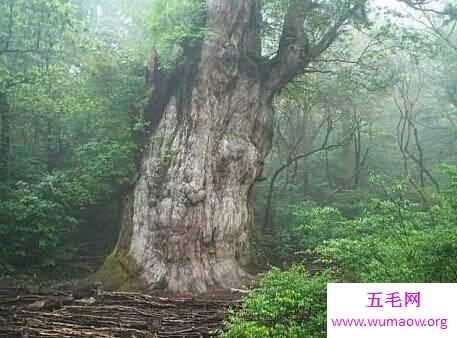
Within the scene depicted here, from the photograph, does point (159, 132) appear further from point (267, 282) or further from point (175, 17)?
point (267, 282)

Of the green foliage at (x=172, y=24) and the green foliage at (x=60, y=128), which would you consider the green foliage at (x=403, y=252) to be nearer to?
the green foliage at (x=172, y=24)

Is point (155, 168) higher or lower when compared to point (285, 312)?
higher

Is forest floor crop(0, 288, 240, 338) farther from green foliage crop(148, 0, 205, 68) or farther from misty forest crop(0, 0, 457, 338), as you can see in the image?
green foliage crop(148, 0, 205, 68)

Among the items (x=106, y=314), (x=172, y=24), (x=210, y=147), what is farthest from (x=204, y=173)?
(x=106, y=314)

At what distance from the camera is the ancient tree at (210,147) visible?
7.19m

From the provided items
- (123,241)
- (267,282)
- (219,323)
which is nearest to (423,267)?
(267,282)

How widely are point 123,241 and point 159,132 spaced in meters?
1.83

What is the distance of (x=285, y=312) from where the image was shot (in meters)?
4.13

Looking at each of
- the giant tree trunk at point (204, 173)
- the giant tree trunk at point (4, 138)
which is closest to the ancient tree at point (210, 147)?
the giant tree trunk at point (204, 173)

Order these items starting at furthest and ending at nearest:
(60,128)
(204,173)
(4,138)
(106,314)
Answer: (60,128) → (4,138) → (204,173) → (106,314)

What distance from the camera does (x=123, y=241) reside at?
7715 millimetres

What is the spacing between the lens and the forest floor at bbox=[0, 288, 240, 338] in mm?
5215

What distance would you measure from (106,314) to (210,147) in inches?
121

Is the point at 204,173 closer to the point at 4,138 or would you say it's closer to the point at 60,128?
the point at 60,128
